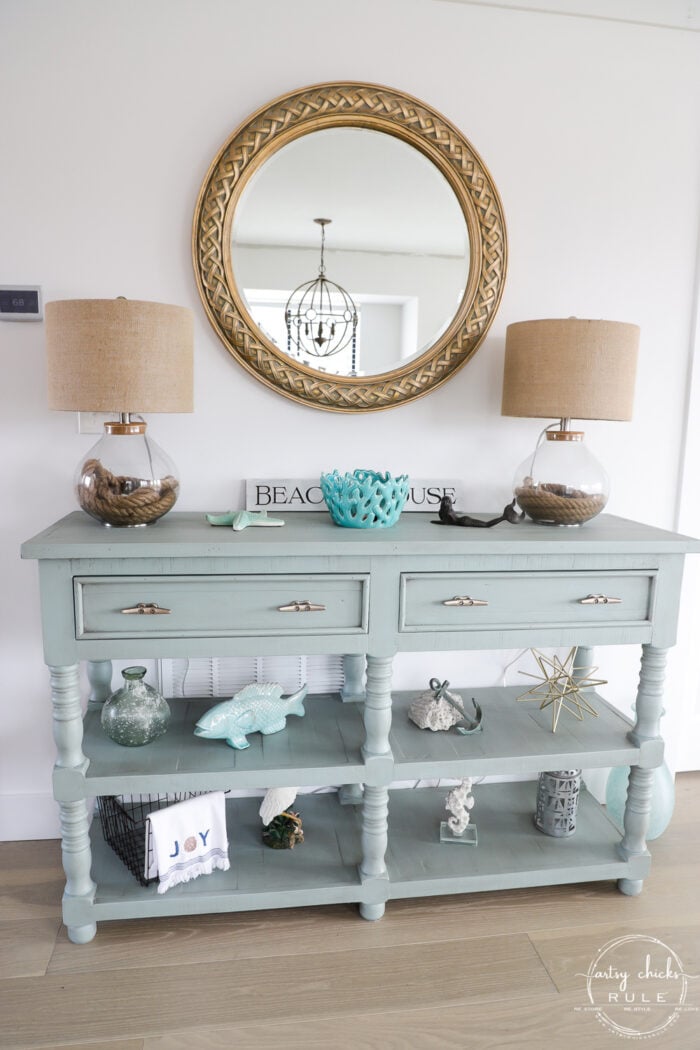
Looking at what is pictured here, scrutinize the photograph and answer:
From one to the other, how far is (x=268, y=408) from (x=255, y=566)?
59cm

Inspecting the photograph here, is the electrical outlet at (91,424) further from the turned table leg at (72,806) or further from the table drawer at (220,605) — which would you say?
the turned table leg at (72,806)

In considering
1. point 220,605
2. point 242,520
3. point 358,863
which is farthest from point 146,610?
point 358,863

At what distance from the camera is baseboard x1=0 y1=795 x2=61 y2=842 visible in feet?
6.79

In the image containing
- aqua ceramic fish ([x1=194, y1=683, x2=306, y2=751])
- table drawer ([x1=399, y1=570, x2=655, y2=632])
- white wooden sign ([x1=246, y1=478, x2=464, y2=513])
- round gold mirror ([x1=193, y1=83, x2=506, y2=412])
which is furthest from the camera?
white wooden sign ([x1=246, y1=478, x2=464, y2=513])

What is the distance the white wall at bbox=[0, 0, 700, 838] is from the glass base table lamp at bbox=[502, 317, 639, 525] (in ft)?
0.77

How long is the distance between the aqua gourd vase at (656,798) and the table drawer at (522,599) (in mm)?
589

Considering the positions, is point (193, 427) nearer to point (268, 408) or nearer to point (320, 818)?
point (268, 408)

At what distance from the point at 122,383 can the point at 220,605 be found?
541 millimetres

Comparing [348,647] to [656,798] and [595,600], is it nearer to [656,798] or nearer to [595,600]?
[595,600]

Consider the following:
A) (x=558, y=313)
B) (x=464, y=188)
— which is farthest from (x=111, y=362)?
(x=558, y=313)

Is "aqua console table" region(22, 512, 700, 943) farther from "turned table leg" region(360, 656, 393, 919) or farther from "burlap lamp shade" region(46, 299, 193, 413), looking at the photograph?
"burlap lamp shade" region(46, 299, 193, 413)

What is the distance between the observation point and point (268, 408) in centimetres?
201

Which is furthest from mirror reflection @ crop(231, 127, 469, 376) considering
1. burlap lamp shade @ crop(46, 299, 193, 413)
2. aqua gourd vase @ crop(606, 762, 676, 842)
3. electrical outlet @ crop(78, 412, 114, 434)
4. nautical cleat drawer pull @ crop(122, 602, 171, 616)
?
aqua gourd vase @ crop(606, 762, 676, 842)

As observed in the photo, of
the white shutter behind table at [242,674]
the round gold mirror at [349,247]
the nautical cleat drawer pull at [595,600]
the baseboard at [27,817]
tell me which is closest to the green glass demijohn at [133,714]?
the white shutter behind table at [242,674]
